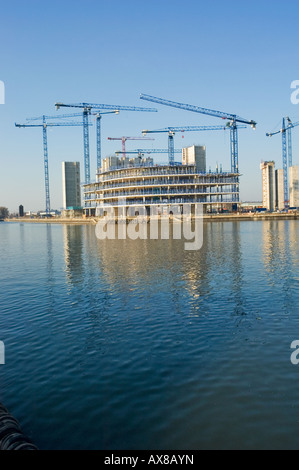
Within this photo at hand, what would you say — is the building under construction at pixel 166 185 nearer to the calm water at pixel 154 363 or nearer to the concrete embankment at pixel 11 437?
the calm water at pixel 154 363

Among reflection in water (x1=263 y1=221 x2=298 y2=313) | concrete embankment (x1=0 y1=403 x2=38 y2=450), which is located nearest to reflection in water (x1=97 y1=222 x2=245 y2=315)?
reflection in water (x1=263 y1=221 x2=298 y2=313)

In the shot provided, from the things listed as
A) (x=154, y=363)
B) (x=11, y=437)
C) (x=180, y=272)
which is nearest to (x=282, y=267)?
(x=180, y=272)

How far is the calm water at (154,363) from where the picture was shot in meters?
9.56

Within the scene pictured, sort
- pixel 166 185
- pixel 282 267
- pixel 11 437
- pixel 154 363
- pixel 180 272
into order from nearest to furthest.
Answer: pixel 11 437 < pixel 154 363 < pixel 180 272 < pixel 282 267 < pixel 166 185

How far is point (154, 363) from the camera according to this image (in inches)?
538

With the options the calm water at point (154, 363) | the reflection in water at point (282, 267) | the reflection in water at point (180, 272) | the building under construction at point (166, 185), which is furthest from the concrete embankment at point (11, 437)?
the building under construction at point (166, 185)

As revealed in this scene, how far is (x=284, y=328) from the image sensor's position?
17.1 m

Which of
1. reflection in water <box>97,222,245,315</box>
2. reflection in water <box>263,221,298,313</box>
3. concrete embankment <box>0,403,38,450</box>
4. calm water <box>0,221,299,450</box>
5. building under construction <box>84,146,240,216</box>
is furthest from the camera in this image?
building under construction <box>84,146,240,216</box>

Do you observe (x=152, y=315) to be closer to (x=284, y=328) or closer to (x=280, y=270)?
(x=284, y=328)

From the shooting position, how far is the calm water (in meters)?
9.56

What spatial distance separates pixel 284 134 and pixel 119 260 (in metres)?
181

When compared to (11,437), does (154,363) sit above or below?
below

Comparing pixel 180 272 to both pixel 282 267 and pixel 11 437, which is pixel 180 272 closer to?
pixel 282 267

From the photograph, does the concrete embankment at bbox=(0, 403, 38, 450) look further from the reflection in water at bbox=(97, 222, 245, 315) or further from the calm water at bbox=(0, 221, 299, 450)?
the reflection in water at bbox=(97, 222, 245, 315)
